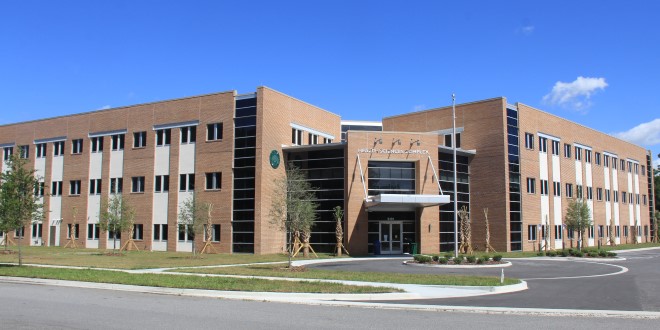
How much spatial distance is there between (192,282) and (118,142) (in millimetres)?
33991

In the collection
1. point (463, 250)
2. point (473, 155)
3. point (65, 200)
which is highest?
point (473, 155)

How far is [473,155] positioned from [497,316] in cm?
3569

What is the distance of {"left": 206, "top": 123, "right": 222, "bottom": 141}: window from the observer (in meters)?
44.3

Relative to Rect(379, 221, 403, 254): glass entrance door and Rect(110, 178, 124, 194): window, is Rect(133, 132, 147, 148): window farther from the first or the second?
Rect(379, 221, 403, 254): glass entrance door

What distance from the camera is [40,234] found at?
178 ft

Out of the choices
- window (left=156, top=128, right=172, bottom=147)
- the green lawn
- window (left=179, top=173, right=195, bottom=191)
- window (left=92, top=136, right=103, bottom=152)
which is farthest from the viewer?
window (left=92, top=136, right=103, bottom=152)

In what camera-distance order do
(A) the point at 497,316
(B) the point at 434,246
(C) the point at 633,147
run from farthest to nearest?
1. (C) the point at 633,147
2. (B) the point at 434,246
3. (A) the point at 497,316

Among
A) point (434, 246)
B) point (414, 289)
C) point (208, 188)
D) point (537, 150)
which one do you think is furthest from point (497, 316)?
point (537, 150)

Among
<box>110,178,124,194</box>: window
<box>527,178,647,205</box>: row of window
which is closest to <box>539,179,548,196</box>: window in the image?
<box>527,178,647,205</box>: row of window

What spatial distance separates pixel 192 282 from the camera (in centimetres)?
1956

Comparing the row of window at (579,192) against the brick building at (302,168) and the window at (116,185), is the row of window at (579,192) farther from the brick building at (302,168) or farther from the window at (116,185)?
the window at (116,185)

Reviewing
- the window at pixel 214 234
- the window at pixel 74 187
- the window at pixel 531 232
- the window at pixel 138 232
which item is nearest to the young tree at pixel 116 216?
the window at pixel 138 232

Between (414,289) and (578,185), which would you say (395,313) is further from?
(578,185)

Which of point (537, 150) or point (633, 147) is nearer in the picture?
point (537, 150)
